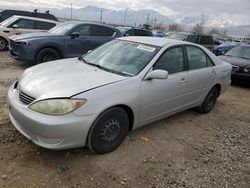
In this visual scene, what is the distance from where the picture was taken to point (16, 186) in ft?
9.98

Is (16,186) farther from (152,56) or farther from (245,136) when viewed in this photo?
(245,136)

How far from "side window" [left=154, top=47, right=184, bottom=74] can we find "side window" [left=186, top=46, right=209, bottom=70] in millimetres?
260

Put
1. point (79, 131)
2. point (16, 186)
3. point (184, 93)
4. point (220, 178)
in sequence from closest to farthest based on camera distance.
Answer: point (16, 186)
point (79, 131)
point (220, 178)
point (184, 93)

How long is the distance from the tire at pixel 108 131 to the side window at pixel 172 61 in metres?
1.03

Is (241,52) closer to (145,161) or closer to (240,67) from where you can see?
(240,67)

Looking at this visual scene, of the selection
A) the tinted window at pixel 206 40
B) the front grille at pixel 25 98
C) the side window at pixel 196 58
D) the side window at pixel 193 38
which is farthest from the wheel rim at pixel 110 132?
the tinted window at pixel 206 40

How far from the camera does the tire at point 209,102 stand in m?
5.84

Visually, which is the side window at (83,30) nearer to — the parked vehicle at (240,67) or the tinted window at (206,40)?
the parked vehicle at (240,67)

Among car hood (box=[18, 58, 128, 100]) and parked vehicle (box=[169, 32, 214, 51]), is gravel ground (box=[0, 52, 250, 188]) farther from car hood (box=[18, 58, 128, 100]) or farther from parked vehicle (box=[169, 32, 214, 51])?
parked vehicle (box=[169, 32, 214, 51])

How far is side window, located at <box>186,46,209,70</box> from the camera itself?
512 centimetres

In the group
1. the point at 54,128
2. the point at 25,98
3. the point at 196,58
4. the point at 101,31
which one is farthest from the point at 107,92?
the point at 101,31

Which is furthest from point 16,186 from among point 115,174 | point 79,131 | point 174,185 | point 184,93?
point 184,93

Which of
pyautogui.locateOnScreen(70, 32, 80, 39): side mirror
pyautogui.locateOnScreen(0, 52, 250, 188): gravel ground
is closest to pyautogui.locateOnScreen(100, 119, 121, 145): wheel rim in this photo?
pyautogui.locateOnScreen(0, 52, 250, 188): gravel ground

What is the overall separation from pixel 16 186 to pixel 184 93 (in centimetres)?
310
